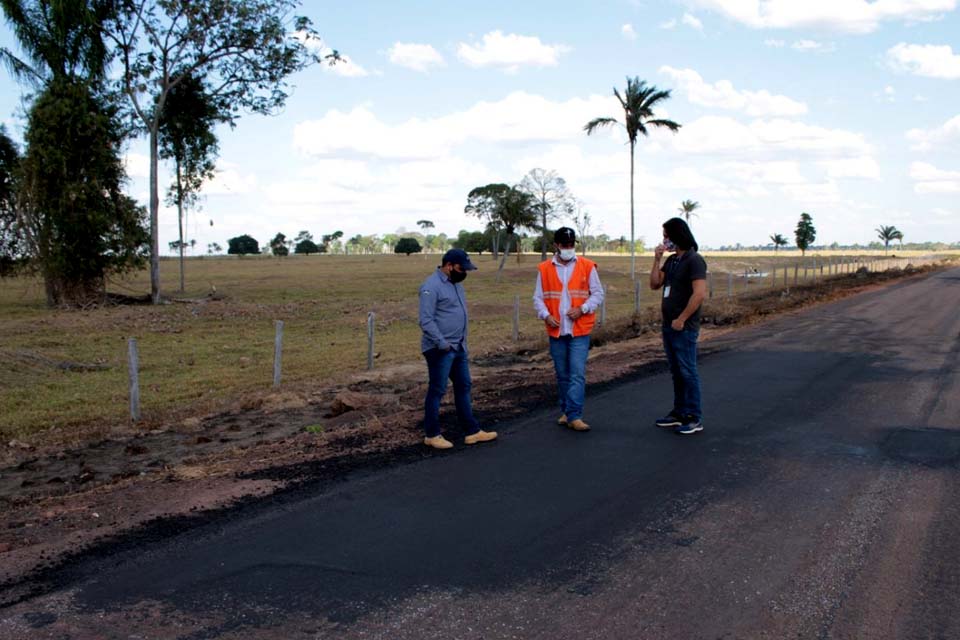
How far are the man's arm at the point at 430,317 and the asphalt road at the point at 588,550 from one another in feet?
3.31

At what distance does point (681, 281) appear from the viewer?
7.74 meters

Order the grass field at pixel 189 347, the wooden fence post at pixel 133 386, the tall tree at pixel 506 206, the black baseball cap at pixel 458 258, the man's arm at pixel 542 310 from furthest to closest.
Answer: the tall tree at pixel 506 206 < the grass field at pixel 189 347 < the wooden fence post at pixel 133 386 < the man's arm at pixel 542 310 < the black baseball cap at pixel 458 258

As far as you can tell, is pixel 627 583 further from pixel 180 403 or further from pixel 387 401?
pixel 180 403

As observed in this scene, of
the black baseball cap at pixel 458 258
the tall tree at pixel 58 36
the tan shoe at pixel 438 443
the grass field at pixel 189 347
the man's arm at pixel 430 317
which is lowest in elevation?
the grass field at pixel 189 347

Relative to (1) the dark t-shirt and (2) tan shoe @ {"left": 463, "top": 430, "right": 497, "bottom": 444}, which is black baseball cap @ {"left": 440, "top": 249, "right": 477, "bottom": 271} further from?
(1) the dark t-shirt

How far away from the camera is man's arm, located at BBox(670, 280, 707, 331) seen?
757 centimetres

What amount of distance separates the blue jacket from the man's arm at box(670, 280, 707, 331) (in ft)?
6.52

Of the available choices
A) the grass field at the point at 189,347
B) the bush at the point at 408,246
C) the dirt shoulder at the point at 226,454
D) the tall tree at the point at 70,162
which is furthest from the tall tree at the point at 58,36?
the bush at the point at 408,246

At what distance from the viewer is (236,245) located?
155000 mm

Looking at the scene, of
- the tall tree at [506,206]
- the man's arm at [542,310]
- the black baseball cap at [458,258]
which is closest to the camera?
the black baseball cap at [458,258]

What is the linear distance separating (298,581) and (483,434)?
3386 millimetres

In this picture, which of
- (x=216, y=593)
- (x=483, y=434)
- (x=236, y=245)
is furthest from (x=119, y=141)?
(x=236, y=245)

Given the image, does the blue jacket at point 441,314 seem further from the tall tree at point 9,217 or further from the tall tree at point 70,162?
the tall tree at point 9,217

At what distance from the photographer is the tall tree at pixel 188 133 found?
36750mm
